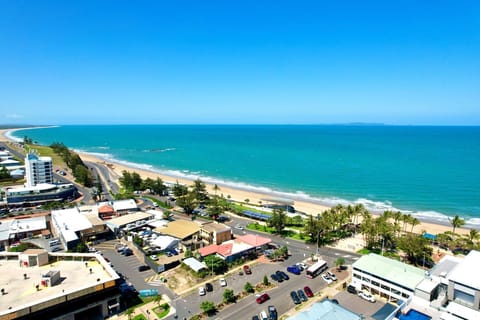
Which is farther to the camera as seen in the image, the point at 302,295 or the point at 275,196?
the point at 275,196

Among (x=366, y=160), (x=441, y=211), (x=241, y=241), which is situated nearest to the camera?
(x=241, y=241)

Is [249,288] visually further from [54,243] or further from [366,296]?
[54,243]

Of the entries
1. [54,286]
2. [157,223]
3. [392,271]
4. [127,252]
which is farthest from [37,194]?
[392,271]

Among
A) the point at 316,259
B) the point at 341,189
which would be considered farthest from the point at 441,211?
the point at 316,259

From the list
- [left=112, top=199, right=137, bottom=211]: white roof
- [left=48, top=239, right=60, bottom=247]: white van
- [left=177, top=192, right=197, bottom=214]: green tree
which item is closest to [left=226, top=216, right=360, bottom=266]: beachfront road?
[left=177, top=192, right=197, bottom=214]: green tree

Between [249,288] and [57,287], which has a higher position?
[57,287]

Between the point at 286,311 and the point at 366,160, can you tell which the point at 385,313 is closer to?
the point at 286,311

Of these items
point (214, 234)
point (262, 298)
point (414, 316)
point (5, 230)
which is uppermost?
point (414, 316)
